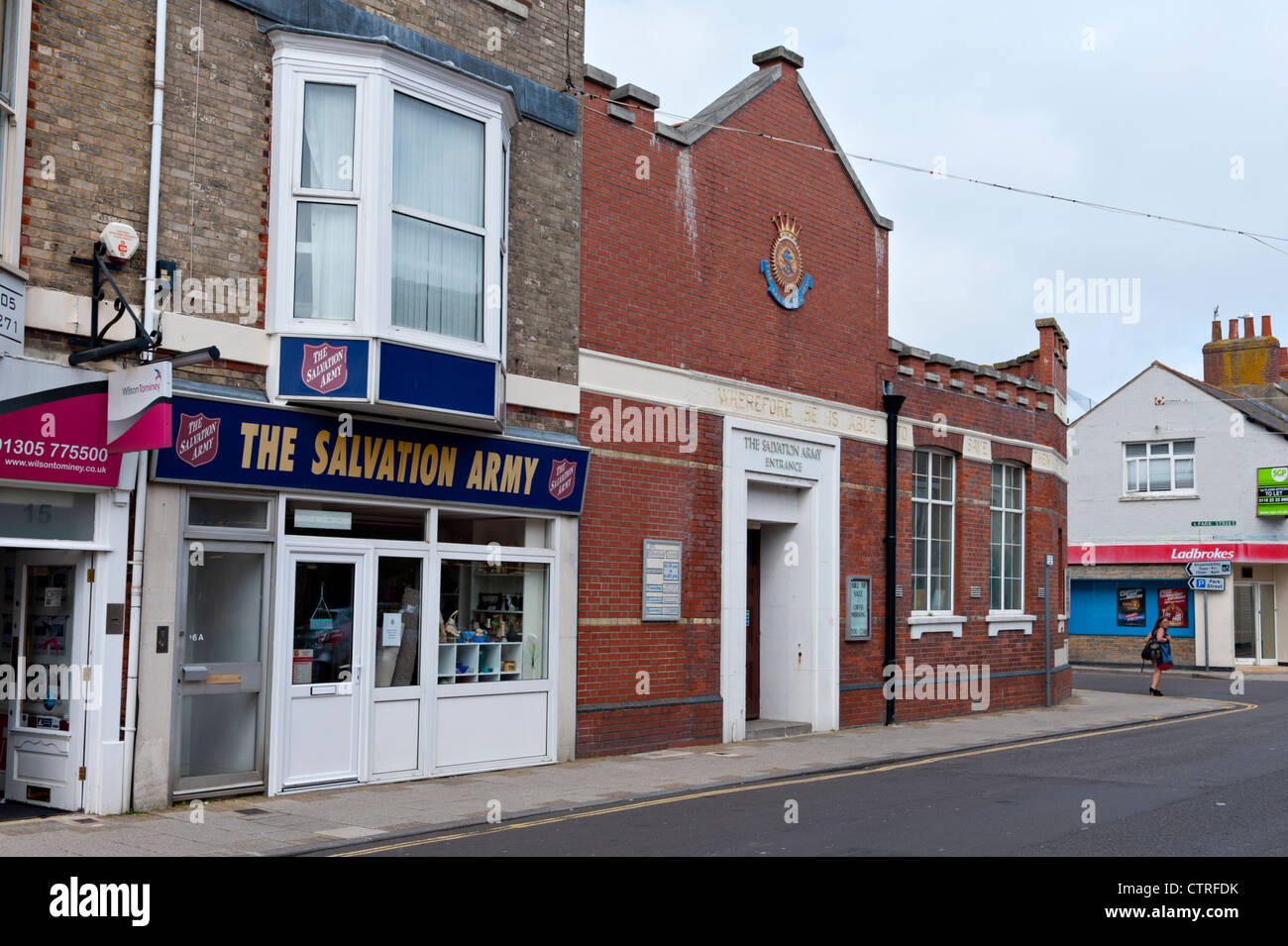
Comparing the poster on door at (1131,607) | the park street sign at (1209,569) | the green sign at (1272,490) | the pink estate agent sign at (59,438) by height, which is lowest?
the poster on door at (1131,607)

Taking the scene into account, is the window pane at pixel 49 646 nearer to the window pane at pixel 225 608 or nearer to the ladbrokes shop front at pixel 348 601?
the ladbrokes shop front at pixel 348 601

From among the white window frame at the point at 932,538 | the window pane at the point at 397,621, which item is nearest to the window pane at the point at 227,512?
the window pane at the point at 397,621

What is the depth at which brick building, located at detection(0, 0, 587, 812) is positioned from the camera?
9648 millimetres

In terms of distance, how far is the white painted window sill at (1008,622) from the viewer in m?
21.0

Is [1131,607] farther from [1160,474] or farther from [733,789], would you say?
[733,789]

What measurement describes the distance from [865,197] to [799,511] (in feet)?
16.6

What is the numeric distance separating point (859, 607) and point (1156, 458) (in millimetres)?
23121

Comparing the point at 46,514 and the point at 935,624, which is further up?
the point at 46,514

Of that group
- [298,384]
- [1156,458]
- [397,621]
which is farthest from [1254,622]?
[298,384]

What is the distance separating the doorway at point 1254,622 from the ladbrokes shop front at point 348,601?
29.1 m

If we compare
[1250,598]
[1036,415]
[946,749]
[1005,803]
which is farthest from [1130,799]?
[1250,598]

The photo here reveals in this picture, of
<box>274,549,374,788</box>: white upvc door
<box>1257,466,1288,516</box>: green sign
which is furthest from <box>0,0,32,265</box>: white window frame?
<box>1257,466,1288,516</box>: green sign

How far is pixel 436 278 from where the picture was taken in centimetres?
1184

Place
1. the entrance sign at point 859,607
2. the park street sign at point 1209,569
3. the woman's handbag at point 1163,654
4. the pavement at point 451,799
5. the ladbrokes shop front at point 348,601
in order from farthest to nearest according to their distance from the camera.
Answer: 1. the park street sign at point 1209,569
2. the woman's handbag at point 1163,654
3. the entrance sign at point 859,607
4. the ladbrokes shop front at point 348,601
5. the pavement at point 451,799
